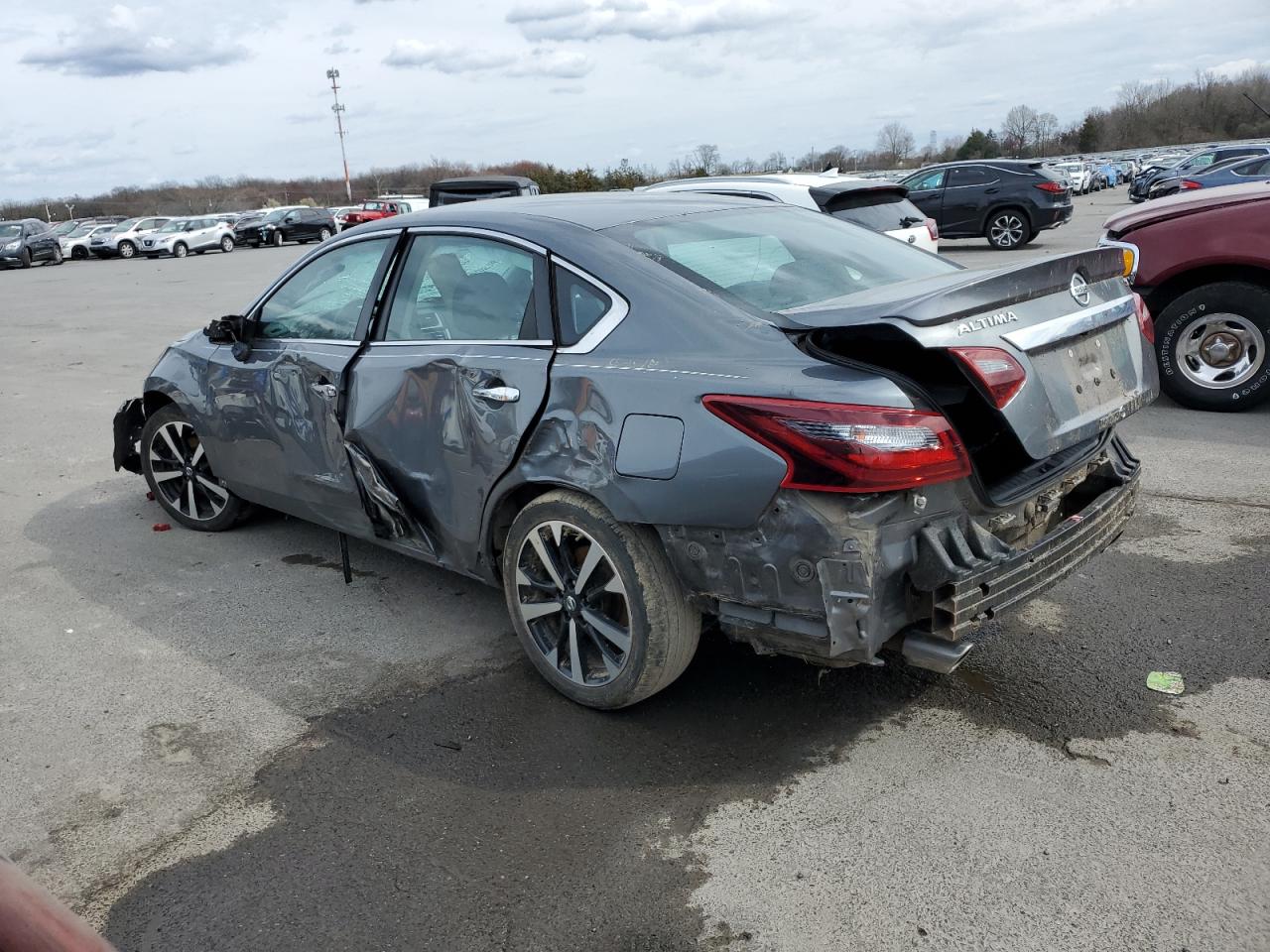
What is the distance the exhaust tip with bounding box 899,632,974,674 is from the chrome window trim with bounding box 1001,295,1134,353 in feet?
2.84

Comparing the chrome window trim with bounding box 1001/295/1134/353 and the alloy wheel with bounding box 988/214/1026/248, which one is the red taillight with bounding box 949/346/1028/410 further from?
the alloy wheel with bounding box 988/214/1026/248

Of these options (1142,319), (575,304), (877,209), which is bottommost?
(1142,319)

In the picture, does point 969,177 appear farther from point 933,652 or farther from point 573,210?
point 933,652

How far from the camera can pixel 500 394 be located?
3559mm

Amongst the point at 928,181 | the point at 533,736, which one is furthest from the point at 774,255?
the point at 928,181

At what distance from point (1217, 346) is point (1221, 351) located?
0.04 m

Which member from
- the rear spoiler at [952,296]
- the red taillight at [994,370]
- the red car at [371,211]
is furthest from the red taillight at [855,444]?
the red car at [371,211]

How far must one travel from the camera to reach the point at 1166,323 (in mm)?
7043

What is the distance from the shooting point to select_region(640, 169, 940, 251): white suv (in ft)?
29.7

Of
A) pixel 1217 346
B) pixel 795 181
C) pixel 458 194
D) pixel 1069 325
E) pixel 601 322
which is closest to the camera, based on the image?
pixel 1069 325

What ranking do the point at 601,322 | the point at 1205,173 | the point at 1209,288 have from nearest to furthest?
the point at 601,322 < the point at 1209,288 < the point at 1205,173

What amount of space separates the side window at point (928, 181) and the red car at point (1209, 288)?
14984mm

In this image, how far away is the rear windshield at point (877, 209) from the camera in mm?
9156

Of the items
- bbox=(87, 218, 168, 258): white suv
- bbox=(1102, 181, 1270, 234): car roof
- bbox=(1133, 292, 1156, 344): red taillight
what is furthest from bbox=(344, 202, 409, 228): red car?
bbox=(1133, 292, 1156, 344): red taillight
